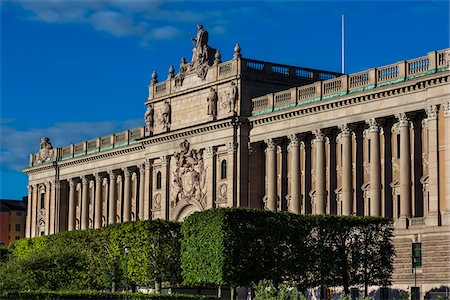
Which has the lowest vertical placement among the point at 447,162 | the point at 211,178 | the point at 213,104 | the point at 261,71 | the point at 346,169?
the point at 447,162

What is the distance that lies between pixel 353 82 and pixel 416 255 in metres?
16.9

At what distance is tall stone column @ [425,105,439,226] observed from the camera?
79.8m

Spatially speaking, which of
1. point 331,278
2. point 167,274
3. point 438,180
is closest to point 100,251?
point 167,274

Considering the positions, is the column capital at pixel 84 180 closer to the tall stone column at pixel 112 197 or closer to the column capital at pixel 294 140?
the tall stone column at pixel 112 197

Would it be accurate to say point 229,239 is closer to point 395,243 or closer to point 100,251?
point 395,243

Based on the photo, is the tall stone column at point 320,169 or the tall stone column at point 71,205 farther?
the tall stone column at point 71,205

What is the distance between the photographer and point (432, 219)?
79.8 metres

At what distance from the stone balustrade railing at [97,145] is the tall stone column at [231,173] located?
20941 mm

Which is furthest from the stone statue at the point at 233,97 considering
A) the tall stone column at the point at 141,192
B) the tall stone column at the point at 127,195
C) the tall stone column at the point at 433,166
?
the tall stone column at the point at 127,195

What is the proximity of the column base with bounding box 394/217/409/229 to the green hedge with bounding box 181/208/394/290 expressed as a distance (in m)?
3.89

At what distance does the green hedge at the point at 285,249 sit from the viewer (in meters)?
74.6

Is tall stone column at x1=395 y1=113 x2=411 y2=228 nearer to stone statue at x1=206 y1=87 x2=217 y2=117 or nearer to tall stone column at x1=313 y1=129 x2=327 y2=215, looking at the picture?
tall stone column at x1=313 y1=129 x2=327 y2=215

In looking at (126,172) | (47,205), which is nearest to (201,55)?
(126,172)

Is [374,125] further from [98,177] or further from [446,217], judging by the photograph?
[98,177]
